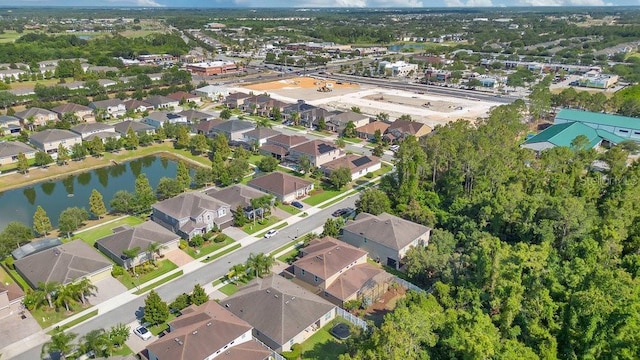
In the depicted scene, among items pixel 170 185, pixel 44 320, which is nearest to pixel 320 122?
pixel 170 185

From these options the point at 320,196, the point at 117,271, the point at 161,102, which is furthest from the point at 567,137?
the point at 161,102

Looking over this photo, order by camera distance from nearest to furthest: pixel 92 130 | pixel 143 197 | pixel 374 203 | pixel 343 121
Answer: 1. pixel 374 203
2. pixel 143 197
3. pixel 92 130
4. pixel 343 121

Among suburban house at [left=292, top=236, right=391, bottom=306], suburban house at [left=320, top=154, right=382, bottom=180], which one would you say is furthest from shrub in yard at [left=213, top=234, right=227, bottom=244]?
suburban house at [left=320, top=154, right=382, bottom=180]

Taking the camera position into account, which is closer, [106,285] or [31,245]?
[106,285]

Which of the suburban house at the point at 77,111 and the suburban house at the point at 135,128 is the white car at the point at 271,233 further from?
the suburban house at the point at 77,111

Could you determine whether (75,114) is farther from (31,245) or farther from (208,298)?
(208,298)

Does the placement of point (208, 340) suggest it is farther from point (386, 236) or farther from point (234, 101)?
point (234, 101)

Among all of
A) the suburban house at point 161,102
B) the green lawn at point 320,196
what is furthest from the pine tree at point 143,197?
the suburban house at point 161,102
